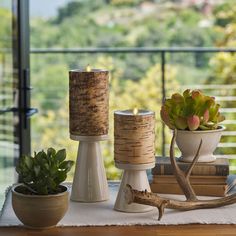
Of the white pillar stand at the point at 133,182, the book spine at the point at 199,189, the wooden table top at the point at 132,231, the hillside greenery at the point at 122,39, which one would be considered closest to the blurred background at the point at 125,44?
the hillside greenery at the point at 122,39

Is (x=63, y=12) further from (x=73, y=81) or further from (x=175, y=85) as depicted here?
(x=73, y=81)

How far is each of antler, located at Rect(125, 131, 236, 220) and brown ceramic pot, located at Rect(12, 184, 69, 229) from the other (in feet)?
0.54

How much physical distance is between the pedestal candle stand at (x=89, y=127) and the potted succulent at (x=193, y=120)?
168 mm

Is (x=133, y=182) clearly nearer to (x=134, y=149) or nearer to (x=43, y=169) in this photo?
(x=134, y=149)

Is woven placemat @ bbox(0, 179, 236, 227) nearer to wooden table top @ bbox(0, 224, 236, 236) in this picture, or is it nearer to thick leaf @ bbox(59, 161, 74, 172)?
wooden table top @ bbox(0, 224, 236, 236)

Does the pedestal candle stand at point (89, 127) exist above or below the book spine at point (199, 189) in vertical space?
above

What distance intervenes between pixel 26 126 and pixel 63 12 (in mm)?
3813

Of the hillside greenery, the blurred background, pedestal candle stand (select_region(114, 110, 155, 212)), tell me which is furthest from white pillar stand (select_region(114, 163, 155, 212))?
the hillside greenery

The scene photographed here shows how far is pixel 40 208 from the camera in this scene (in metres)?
1.47

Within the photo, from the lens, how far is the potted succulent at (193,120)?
171 cm

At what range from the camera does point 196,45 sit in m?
6.90

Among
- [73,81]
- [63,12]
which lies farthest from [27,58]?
[63,12]

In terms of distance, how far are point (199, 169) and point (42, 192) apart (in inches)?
17.1

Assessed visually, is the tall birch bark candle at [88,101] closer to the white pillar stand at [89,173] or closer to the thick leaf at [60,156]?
the white pillar stand at [89,173]
